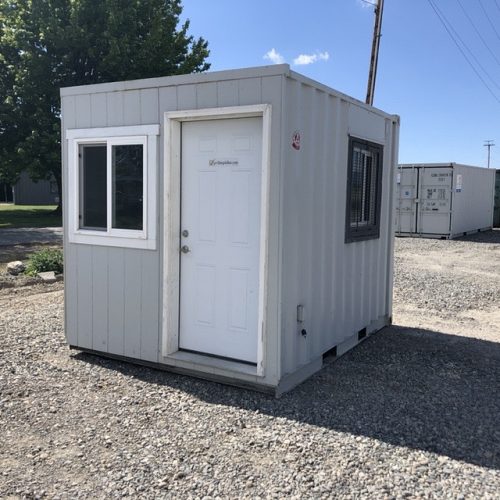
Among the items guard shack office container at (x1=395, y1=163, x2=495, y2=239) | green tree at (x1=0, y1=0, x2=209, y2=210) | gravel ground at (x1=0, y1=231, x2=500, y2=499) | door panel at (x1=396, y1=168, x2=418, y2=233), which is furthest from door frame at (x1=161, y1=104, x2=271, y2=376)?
green tree at (x1=0, y1=0, x2=209, y2=210)

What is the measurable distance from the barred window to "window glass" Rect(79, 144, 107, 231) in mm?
2459

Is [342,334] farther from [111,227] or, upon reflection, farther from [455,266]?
[455,266]

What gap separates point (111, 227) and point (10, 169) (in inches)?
819

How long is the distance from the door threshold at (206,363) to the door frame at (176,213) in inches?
1.3

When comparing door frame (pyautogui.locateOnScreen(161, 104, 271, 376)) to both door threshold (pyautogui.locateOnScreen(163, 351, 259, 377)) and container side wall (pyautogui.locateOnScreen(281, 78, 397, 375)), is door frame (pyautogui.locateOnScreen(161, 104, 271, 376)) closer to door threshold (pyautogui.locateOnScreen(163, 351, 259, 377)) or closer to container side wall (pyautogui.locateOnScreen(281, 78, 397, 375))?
door threshold (pyautogui.locateOnScreen(163, 351, 259, 377))

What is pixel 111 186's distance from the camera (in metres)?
5.35

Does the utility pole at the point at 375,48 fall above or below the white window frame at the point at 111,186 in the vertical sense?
above

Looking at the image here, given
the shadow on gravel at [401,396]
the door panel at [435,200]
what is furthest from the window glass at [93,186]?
the door panel at [435,200]

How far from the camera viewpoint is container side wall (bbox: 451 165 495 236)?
19719 millimetres

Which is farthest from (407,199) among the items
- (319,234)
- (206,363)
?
(206,363)

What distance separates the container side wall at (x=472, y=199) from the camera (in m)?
19.7

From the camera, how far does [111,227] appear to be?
17.6 feet

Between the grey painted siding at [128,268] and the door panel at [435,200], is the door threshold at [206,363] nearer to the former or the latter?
the grey painted siding at [128,268]

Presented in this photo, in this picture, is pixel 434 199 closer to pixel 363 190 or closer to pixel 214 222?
pixel 363 190
